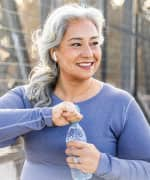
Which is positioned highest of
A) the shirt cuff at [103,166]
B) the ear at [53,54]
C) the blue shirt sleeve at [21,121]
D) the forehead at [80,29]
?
the forehead at [80,29]

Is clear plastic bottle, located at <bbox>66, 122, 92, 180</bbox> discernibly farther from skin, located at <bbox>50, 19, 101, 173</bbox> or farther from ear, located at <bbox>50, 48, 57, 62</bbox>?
ear, located at <bbox>50, 48, 57, 62</bbox>

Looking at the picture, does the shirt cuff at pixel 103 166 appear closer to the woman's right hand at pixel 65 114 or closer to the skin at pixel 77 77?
the skin at pixel 77 77

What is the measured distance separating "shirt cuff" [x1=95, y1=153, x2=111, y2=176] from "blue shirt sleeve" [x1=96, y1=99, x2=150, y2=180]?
0.09 ft

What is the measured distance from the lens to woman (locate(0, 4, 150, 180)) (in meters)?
→ 2.12

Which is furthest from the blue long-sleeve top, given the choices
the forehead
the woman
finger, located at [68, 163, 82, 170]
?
the forehead

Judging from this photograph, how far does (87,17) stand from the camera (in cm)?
225

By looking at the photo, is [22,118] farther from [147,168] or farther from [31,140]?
[147,168]

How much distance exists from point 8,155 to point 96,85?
1530 millimetres

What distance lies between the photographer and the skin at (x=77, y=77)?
2.03 metres

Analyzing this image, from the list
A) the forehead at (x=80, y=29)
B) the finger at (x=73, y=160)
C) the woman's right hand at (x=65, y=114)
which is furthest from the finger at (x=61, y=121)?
the forehead at (x=80, y=29)

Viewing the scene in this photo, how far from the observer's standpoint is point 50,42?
229 centimetres

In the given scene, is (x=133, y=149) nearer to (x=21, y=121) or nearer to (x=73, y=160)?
(x=73, y=160)

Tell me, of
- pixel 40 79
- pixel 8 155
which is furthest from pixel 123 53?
pixel 40 79

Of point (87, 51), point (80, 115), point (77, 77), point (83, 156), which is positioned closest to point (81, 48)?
point (87, 51)
